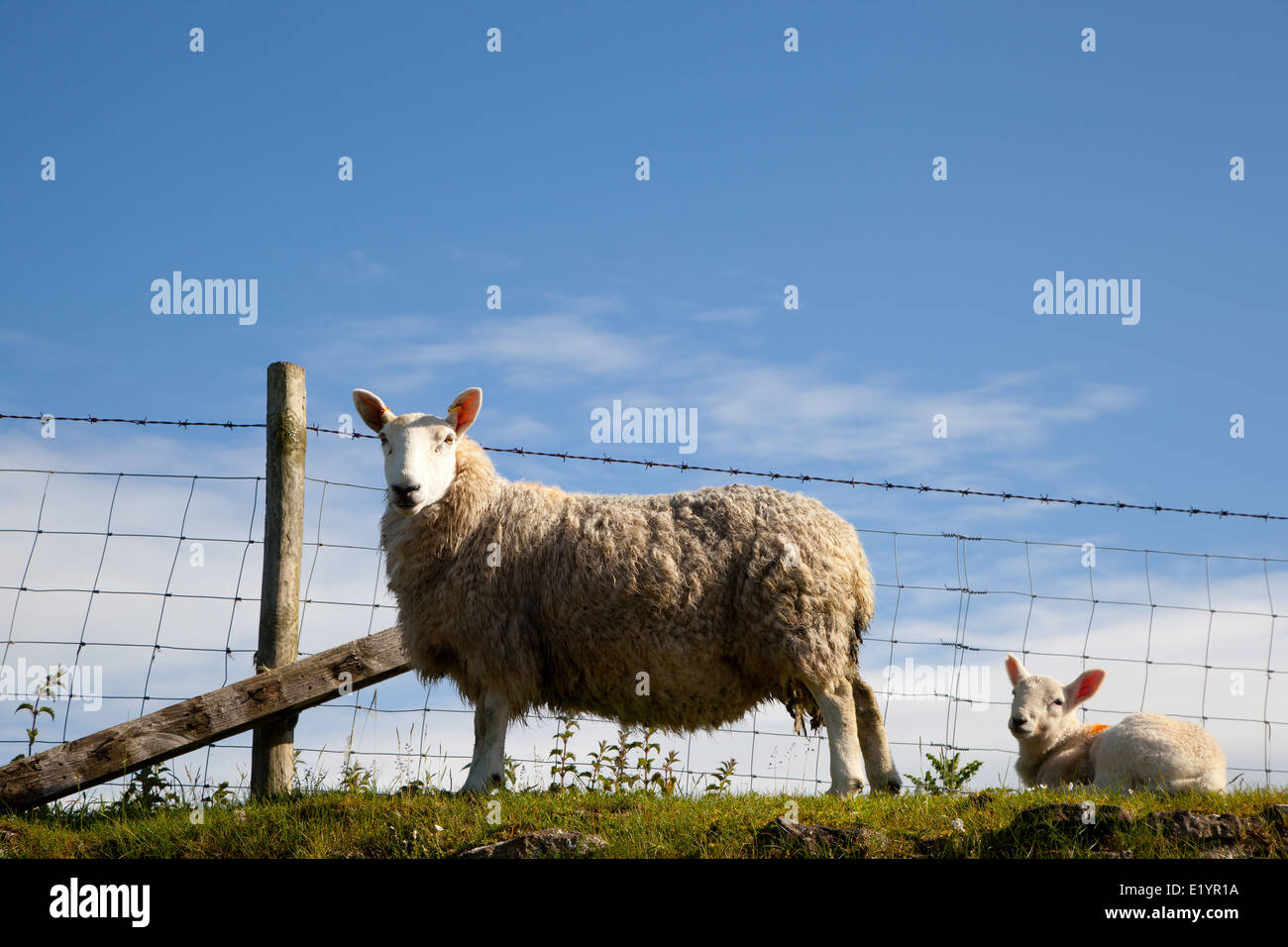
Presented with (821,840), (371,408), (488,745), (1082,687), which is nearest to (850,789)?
(821,840)

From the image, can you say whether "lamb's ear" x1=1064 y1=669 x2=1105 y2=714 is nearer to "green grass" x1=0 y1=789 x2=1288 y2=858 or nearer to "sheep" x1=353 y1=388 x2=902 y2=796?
"green grass" x1=0 y1=789 x2=1288 y2=858

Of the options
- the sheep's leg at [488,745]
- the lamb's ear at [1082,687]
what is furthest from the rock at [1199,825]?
the sheep's leg at [488,745]

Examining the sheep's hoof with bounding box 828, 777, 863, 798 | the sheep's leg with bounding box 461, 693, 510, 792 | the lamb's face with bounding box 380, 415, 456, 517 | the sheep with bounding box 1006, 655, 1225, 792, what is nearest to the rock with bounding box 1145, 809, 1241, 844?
the sheep with bounding box 1006, 655, 1225, 792

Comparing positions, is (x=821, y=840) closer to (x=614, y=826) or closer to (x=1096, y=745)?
(x=614, y=826)

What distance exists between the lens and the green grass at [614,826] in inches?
235

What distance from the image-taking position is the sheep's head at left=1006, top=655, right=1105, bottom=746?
8328 mm

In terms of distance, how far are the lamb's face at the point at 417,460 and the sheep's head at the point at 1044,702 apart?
15.4 ft

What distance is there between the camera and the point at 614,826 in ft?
20.7

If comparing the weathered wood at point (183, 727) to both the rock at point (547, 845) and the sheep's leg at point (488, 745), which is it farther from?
the rock at point (547, 845)

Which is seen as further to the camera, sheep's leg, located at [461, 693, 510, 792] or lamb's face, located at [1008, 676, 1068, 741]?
lamb's face, located at [1008, 676, 1068, 741]

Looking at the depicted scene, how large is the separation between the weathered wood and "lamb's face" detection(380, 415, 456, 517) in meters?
1.33
